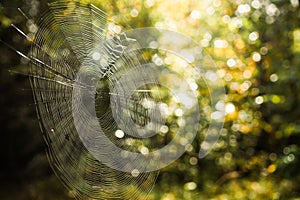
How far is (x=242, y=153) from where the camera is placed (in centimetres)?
349

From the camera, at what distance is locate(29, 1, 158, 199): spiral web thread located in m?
2.00

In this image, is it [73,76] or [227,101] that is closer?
[73,76]

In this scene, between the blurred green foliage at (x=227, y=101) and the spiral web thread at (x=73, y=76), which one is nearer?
the spiral web thread at (x=73, y=76)

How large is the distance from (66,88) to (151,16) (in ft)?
4.32

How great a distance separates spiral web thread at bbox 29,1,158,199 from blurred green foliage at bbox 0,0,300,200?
2.37 feet

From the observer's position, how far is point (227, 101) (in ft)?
10.8

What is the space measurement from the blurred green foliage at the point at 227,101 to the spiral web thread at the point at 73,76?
0.72 meters

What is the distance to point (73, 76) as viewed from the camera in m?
1.96

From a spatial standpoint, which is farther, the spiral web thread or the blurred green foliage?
the blurred green foliage

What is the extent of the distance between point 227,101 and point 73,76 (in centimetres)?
155

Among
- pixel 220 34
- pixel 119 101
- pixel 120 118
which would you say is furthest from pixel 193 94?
pixel 119 101

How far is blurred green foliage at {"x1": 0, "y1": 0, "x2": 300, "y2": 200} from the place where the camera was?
311cm

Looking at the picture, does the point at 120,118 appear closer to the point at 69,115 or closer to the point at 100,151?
the point at 100,151

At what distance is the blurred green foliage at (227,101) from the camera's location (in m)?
3.11
